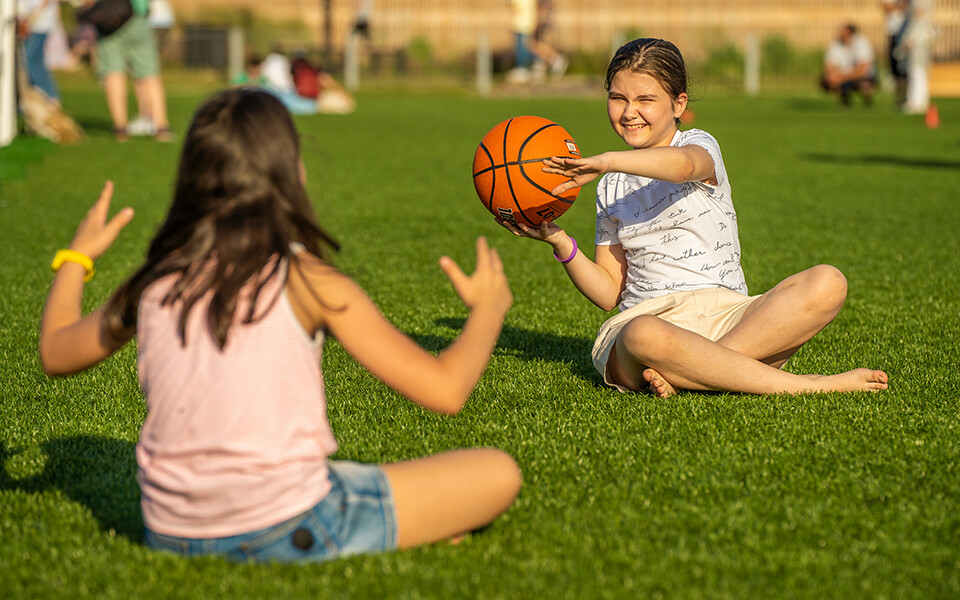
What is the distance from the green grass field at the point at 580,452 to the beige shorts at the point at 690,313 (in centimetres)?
23

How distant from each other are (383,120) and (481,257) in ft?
60.4

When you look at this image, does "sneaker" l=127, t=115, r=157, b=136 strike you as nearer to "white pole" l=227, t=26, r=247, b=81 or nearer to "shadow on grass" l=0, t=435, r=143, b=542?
"shadow on grass" l=0, t=435, r=143, b=542

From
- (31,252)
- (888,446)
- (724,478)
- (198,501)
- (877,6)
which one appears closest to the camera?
(198,501)

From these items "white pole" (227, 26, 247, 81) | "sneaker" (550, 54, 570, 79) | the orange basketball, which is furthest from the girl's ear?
"white pole" (227, 26, 247, 81)

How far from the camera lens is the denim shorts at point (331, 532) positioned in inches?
104

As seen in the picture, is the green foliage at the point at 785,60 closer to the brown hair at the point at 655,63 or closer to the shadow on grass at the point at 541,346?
the shadow on grass at the point at 541,346

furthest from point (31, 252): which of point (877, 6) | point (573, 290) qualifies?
point (877, 6)

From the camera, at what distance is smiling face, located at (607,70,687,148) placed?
14.2 ft

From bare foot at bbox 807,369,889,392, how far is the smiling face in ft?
3.57

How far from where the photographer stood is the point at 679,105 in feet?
14.6

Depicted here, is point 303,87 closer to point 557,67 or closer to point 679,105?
point 557,67

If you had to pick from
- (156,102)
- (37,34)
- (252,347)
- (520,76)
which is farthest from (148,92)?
(520,76)

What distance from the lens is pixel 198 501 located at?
102 inches

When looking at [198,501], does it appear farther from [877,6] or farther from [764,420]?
[877,6]
